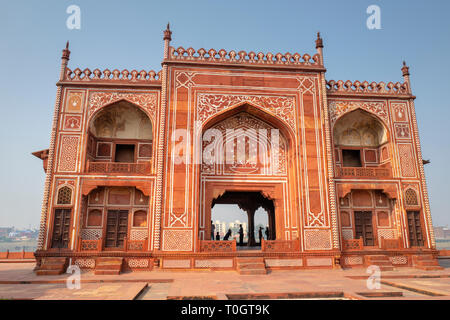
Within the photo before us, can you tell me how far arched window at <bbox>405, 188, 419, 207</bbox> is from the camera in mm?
12945

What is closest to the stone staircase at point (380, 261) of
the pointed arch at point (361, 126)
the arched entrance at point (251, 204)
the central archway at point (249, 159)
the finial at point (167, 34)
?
the central archway at point (249, 159)

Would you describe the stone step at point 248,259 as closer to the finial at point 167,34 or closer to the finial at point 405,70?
the finial at point 167,34

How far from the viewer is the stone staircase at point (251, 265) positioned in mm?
10328

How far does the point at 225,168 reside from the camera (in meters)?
12.9

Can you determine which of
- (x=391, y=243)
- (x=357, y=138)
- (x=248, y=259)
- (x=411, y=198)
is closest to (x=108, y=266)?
(x=248, y=259)

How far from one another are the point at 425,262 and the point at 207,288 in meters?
9.12

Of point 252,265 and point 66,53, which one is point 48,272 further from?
point 66,53

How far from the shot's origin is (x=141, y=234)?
1242 cm

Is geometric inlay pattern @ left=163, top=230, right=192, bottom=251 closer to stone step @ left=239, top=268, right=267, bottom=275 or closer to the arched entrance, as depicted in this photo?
stone step @ left=239, top=268, right=267, bottom=275

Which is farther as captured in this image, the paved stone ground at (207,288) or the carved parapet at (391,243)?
the carved parapet at (391,243)

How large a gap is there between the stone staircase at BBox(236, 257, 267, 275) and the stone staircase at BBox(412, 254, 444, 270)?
19.8 ft

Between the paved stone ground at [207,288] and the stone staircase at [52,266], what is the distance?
317 mm

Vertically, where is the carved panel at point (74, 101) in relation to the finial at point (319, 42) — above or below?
below

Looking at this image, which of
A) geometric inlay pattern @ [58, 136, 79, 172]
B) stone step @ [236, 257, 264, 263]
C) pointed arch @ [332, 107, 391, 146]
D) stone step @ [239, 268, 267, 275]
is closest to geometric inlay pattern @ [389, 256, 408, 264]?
pointed arch @ [332, 107, 391, 146]
